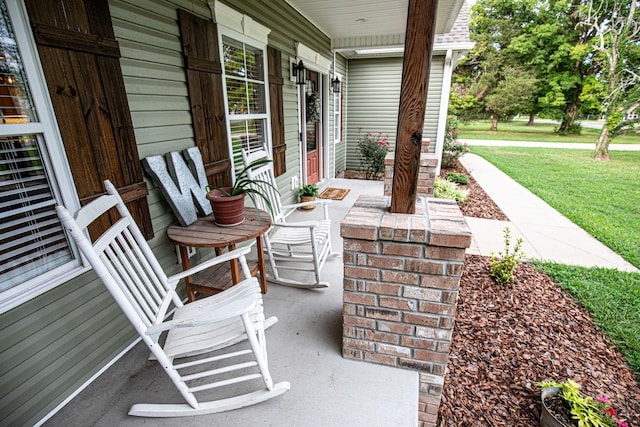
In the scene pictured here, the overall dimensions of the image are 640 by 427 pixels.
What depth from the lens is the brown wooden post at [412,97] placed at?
4.18 feet

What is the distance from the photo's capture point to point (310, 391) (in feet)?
4.96

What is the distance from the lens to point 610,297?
106 inches

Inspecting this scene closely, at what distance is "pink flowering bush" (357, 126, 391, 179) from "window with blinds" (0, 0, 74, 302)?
20.9 ft

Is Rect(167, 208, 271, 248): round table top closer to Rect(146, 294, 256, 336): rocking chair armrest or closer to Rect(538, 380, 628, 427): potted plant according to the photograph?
Rect(146, 294, 256, 336): rocking chair armrest

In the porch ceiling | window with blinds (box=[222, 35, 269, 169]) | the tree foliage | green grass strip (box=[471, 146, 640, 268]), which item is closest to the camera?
window with blinds (box=[222, 35, 269, 169])

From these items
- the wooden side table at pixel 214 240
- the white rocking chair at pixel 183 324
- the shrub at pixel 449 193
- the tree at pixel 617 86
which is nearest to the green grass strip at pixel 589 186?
the tree at pixel 617 86

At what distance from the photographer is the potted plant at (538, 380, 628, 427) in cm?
149

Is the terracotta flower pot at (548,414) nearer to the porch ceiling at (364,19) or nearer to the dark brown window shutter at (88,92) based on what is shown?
the dark brown window shutter at (88,92)

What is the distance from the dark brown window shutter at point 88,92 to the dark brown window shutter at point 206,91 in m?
0.60

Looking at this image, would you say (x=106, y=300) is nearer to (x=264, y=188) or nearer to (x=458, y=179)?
(x=264, y=188)

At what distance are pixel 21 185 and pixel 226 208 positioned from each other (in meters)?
0.99

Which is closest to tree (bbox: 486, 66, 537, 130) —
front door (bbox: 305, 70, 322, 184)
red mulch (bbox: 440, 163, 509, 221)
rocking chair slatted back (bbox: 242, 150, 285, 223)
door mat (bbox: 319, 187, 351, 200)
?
red mulch (bbox: 440, 163, 509, 221)

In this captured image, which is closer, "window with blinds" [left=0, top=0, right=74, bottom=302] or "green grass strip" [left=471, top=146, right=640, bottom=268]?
"window with blinds" [left=0, top=0, right=74, bottom=302]

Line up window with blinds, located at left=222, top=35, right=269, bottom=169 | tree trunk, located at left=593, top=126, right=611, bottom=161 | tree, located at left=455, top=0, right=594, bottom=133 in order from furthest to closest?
tree, located at left=455, top=0, right=594, bottom=133 < tree trunk, located at left=593, top=126, right=611, bottom=161 < window with blinds, located at left=222, top=35, right=269, bottom=169
